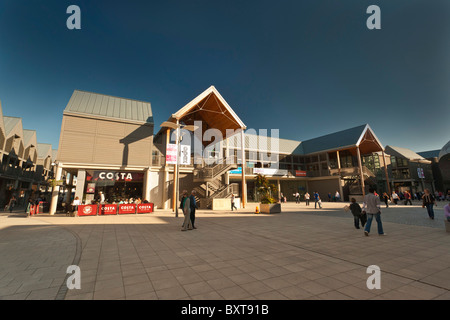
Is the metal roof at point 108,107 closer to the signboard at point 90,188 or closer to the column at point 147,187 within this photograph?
the column at point 147,187

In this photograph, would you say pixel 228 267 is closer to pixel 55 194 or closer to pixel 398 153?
pixel 55 194

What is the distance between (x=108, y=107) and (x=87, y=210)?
1122cm

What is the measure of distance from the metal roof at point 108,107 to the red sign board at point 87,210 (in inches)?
370

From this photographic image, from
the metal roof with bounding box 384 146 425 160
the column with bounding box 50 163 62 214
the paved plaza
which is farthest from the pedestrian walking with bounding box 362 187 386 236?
the metal roof with bounding box 384 146 425 160

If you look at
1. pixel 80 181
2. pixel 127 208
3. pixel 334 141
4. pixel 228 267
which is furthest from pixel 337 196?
pixel 80 181

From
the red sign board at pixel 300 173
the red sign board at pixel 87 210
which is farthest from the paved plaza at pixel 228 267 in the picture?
the red sign board at pixel 300 173

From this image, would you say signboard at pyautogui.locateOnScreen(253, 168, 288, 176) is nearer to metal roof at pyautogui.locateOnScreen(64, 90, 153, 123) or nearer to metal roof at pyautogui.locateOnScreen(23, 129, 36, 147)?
metal roof at pyautogui.locateOnScreen(64, 90, 153, 123)

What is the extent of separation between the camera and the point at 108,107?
21.0 m

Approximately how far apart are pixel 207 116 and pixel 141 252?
72.5 feet

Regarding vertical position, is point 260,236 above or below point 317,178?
below

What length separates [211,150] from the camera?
27.8 meters

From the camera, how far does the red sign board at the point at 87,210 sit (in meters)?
15.2
